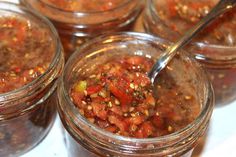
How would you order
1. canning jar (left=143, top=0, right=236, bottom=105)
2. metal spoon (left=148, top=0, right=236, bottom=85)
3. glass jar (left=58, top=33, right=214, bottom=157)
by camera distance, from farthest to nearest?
canning jar (left=143, top=0, right=236, bottom=105)
metal spoon (left=148, top=0, right=236, bottom=85)
glass jar (left=58, top=33, right=214, bottom=157)

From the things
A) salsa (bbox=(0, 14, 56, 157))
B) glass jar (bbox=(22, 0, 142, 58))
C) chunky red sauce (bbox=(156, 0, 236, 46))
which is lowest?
salsa (bbox=(0, 14, 56, 157))

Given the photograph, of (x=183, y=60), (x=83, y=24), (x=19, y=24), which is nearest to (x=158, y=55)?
(x=183, y=60)

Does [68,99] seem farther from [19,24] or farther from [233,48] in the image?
[233,48]

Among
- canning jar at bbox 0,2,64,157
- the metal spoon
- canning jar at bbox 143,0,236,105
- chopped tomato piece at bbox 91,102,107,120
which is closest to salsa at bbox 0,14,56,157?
canning jar at bbox 0,2,64,157

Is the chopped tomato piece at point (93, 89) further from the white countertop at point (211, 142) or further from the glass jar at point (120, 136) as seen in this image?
the white countertop at point (211, 142)

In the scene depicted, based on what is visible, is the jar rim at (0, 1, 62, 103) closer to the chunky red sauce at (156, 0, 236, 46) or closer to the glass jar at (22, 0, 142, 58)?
the glass jar at (22, 0, 142, 58)

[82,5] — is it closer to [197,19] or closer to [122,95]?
[197,19]

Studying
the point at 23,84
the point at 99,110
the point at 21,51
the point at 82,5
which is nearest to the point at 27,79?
the point at 23,84
